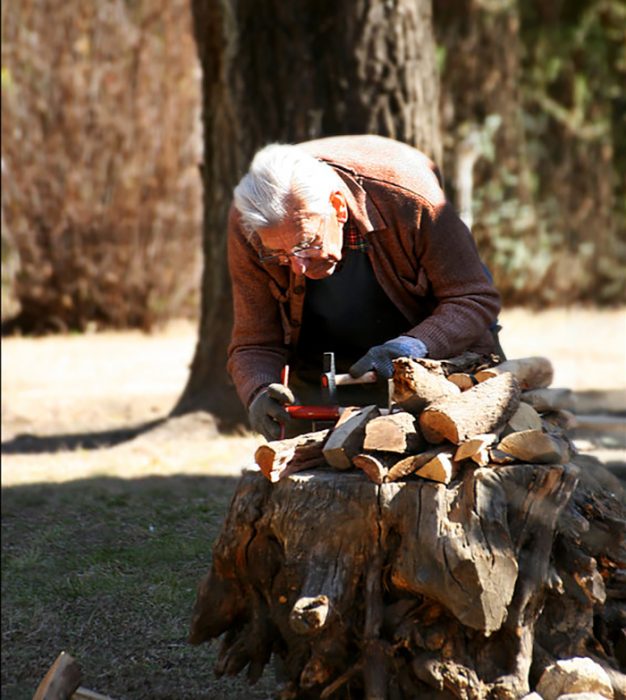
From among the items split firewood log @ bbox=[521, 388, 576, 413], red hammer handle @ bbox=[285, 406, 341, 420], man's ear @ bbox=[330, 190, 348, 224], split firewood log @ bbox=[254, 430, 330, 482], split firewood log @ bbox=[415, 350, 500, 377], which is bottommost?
split firewood log @ bbox=[254, 430, 330, 482]

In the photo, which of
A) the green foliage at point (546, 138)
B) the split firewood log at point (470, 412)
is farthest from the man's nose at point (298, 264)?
the green foliage at point (546, 138)

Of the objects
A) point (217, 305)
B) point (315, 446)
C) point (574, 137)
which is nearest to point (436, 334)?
point (315, 446)

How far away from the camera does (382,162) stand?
359 cm

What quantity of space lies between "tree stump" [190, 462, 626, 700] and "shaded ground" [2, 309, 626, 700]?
2.46 feet

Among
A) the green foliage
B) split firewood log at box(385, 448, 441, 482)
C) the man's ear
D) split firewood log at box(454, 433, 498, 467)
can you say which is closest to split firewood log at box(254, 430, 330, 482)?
split firewood log at box(385, 448, 441, 482)

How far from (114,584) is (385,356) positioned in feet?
5.15

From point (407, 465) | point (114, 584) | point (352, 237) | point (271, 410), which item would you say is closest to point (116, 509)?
point (114, 584)

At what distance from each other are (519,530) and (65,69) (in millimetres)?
7576

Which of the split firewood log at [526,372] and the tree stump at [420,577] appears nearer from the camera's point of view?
the tree stump at [420,577]

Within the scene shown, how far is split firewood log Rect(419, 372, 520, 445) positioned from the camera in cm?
281

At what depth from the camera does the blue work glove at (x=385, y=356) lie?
10.6 ft

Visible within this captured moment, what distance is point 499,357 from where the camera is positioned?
365cm

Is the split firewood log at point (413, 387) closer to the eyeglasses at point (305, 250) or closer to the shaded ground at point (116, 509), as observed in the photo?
the eyeglasses at point (305, 250)

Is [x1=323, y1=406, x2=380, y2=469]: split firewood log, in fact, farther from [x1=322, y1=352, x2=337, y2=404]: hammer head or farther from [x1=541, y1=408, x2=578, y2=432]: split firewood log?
[x1=541, y1=408, x2=578, y2=432]: split firewood log
